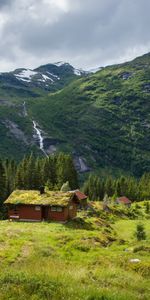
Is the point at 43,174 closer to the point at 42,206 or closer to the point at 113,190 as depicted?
the point at 113,190

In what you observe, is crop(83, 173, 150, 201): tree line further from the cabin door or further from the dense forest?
the cabin door

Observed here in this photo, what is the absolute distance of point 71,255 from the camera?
3228 cm

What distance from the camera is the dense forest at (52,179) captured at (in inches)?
4234

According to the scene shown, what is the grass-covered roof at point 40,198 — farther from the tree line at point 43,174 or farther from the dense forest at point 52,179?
the tree line at point 43,174

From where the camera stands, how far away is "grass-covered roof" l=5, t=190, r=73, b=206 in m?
58.5

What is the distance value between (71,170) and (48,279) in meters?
108

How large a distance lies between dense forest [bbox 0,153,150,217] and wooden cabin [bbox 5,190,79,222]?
24.4 metres

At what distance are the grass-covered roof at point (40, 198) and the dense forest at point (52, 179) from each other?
76.5ft

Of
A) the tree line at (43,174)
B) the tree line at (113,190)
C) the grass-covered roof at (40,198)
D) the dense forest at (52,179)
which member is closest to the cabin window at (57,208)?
the grass-covered roof at (40,198)

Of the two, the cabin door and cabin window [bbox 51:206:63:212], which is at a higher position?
cabin window [bbox 51:206:63:212]

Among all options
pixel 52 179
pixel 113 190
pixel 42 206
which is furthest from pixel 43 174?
pixel 42 206

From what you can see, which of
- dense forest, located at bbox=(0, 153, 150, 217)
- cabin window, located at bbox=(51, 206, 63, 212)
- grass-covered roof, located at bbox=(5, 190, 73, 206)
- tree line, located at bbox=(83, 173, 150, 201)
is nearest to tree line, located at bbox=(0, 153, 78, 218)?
dense forest, located at bbox=(0, 153, 150, 217)

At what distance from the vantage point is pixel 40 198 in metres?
60.7

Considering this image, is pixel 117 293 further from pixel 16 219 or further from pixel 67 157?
pixel 67 157
